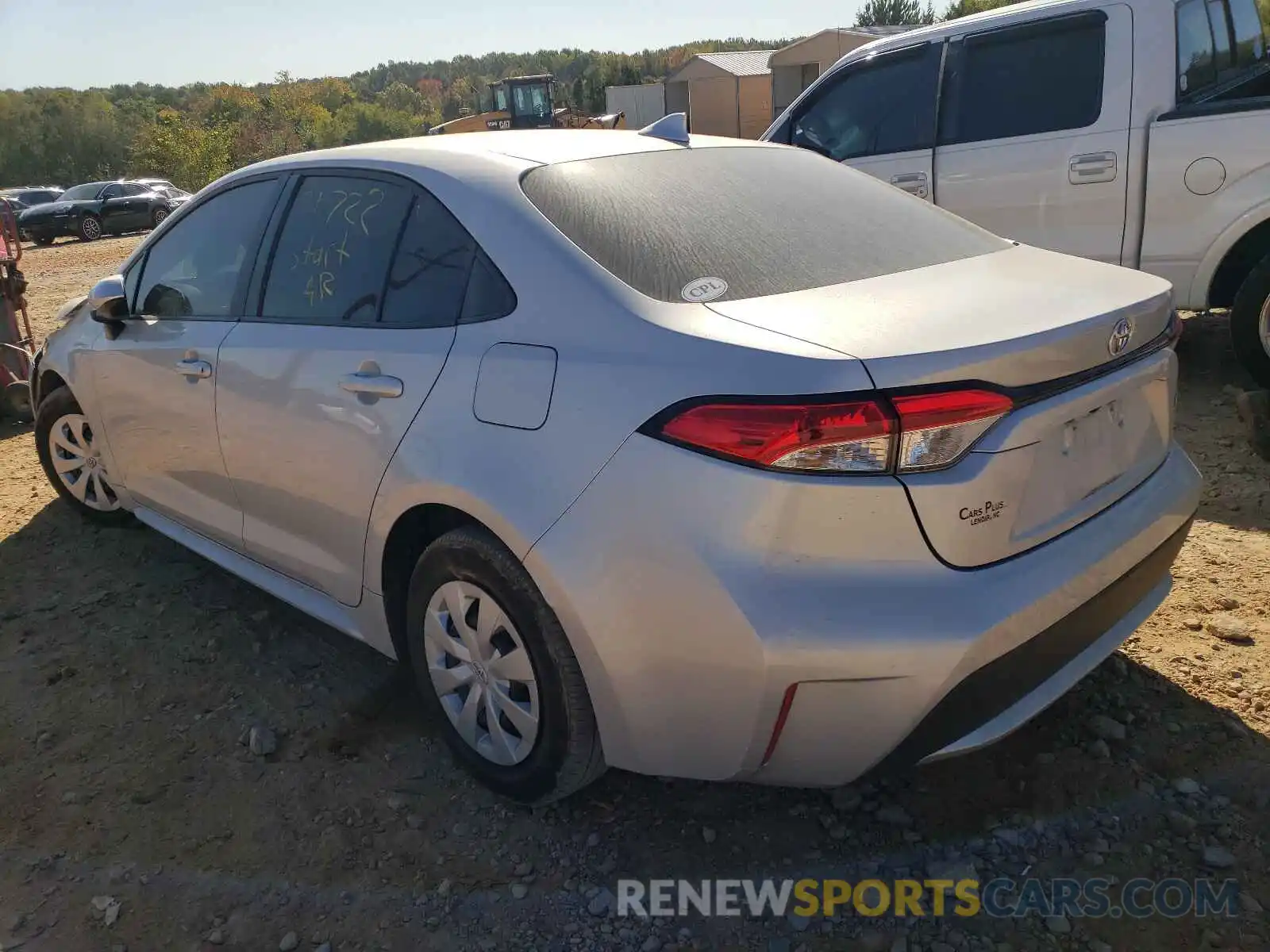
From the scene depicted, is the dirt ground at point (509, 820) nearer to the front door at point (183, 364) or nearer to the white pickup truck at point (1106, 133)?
the front door at point (183, 364)

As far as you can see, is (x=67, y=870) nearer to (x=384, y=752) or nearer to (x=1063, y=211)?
(x=384, y=752)

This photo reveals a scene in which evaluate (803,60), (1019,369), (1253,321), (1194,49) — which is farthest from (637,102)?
(1019,369)

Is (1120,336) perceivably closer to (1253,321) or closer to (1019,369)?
(1019,369)

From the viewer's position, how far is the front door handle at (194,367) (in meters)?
3.18

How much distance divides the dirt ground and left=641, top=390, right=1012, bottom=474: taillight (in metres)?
1.05

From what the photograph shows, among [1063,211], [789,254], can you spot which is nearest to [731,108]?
[1063,211]

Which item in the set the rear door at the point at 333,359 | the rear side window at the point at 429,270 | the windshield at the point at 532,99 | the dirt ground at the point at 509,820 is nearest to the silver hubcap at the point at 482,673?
the dirt ground at the point at 509,820

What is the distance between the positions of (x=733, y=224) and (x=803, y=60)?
38634mm

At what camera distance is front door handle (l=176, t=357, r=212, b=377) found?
3180mm

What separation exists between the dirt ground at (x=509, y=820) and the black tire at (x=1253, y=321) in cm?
170

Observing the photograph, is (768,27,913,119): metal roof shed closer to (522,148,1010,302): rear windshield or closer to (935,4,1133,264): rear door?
(935,4,1133,264): rear door

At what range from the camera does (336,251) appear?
2.85 meters

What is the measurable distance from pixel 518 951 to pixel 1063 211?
4.73 metres

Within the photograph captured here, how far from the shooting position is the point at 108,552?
170 inches
